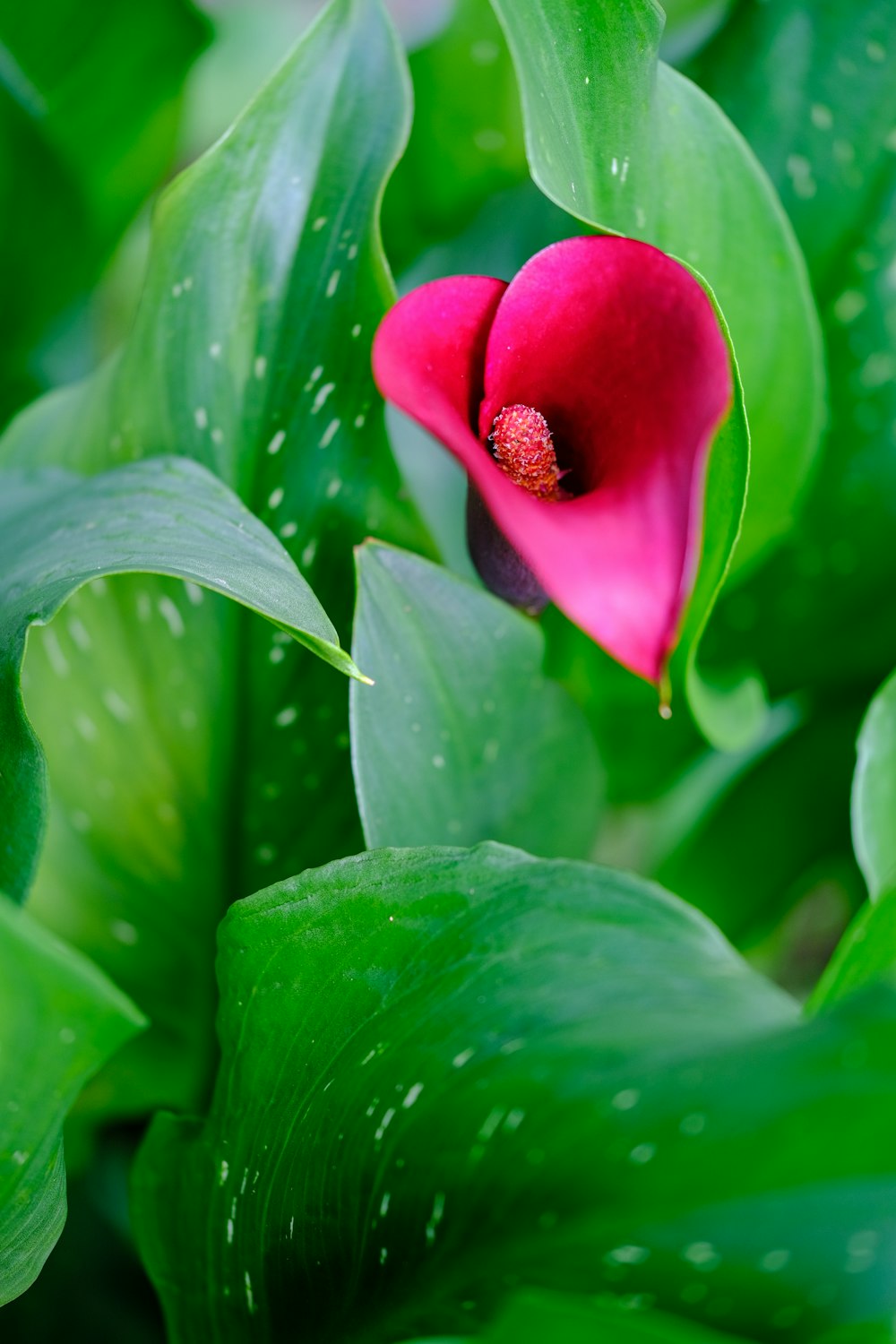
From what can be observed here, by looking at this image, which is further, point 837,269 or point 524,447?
point 837,269

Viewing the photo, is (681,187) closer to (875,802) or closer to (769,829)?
(875,802)

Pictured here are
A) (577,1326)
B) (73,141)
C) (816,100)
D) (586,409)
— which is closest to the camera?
(577,1326)

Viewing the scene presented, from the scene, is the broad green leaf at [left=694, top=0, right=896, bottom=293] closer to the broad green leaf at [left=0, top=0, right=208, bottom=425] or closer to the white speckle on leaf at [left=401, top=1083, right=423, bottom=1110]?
the broad green leaf at [left=0, top=0, right=208, bottom=425]

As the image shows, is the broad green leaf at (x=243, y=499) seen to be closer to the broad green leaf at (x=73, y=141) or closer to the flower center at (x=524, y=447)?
the flower center at (x=524, y=447)

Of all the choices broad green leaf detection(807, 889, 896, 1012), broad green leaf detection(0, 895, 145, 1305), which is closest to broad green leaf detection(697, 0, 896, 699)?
broad green leaf detection(807, 889, 896, 1012)

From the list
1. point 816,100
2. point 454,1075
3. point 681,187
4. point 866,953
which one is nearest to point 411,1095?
point 454,1075

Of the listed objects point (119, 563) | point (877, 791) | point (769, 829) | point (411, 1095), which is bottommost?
point (769, 829)

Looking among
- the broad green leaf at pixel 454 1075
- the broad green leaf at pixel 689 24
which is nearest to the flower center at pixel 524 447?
the broad green leaf at pixel 454 1075
